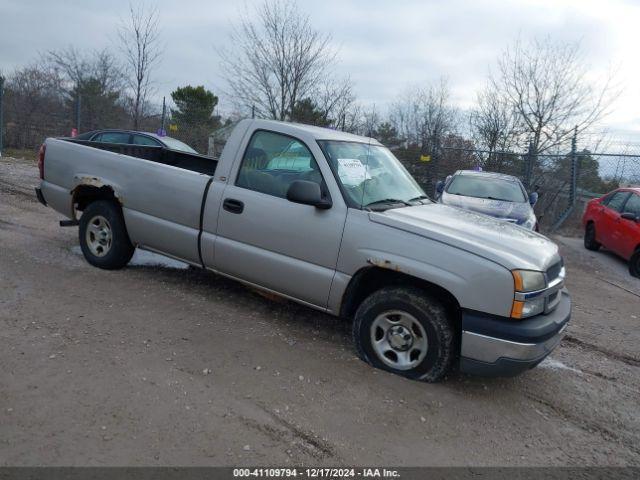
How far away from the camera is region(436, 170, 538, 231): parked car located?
8.21 meters

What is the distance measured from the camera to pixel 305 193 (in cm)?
380

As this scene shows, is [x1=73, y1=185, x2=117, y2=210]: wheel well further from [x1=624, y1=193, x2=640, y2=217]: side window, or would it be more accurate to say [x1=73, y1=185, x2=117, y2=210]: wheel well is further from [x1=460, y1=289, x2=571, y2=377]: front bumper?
[x1=624, y1=193, x2=640, y2=217]: side window

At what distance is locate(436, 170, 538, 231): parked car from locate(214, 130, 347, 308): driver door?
488cm

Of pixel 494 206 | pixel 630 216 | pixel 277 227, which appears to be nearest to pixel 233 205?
pixel 277 227

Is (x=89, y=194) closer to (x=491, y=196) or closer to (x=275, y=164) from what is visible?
(x=275, y=164)

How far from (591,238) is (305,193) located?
30.5ft

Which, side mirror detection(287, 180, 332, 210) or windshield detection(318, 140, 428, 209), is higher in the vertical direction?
windshield detection(318, 140, 428, 209)

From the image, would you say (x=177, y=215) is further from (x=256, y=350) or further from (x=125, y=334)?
(x=256, y=350)

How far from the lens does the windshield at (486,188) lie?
30.2 ft

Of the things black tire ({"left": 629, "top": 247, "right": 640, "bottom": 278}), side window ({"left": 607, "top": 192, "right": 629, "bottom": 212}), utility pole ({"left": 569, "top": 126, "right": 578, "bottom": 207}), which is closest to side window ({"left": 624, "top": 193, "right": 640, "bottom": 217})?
side window ({"left": 607, "top": 192, "right": 629, "bottom": 212})

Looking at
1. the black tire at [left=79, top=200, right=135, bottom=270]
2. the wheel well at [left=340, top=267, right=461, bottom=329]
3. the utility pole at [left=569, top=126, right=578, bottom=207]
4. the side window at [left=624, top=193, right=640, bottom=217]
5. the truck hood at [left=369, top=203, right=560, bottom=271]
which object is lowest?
the black tire at [left=79, top=200, right=135, bottom=270]

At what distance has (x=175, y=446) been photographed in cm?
270

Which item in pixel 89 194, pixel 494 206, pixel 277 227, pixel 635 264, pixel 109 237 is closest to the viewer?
pixel 277 227

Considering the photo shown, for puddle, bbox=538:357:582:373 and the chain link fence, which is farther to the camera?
the chain link fence
